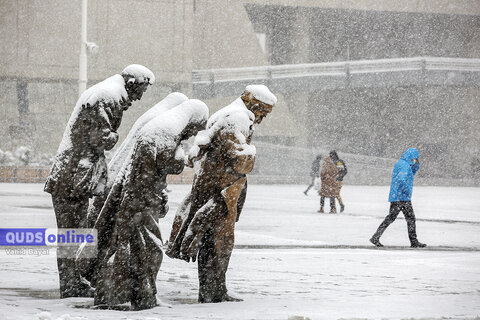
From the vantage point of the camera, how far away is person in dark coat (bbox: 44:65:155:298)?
747 cm

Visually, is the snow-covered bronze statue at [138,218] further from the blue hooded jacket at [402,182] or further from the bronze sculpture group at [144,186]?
the blue hooded jacket at [402,182]

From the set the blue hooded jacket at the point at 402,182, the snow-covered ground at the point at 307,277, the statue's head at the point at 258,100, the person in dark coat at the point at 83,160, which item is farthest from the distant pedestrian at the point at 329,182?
the person in dark coat at the point at 83,160

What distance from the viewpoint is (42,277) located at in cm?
889

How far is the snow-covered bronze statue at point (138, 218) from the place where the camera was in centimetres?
684

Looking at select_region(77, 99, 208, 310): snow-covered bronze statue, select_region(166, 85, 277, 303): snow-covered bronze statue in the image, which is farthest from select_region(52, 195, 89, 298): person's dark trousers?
select_region(166, 85, 277, 303): snow-covered bronze statue

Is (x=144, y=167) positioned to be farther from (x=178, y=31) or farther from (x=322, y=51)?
(x=322, y=51)

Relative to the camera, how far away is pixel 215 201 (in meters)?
7.26

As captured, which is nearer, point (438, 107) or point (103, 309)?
point (103, 309)

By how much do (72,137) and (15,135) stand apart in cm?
3479

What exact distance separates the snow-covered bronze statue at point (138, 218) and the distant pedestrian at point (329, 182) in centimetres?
1444

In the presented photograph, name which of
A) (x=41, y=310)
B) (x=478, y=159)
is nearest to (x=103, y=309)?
(x=41, y=310)

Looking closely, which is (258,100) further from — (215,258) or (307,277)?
(307,277)

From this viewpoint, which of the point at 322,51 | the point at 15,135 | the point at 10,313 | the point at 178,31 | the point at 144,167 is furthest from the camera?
the point at 322,51

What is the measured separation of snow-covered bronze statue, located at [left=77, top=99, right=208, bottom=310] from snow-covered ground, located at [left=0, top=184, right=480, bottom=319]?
0.75ft
